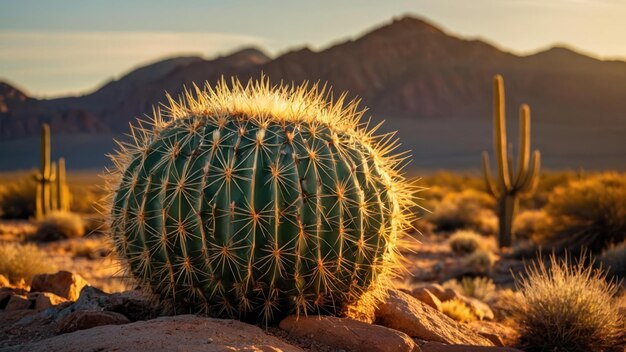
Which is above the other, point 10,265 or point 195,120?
point 195,120

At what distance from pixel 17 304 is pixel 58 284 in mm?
962

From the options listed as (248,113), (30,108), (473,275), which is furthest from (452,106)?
(248,113)

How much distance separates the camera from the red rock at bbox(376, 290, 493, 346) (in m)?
6.64

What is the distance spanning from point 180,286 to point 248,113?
4.97ft

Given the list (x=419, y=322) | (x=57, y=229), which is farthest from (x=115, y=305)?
(x=57, y=229)

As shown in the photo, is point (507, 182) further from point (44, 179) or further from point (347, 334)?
point (44, 179)

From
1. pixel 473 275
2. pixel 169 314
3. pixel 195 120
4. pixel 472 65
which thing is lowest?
pixel 473 275

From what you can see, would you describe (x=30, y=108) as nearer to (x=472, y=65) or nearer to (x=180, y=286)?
(x=472, y=65)

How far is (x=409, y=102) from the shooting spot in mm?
98938

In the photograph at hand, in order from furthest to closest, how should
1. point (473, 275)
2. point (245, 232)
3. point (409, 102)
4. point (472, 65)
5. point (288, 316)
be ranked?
point (472, 65)
point (409, 102)
point (473, 275)
point (288, 316)
point (245, 232)

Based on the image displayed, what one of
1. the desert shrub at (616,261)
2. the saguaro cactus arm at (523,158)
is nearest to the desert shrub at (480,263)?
the desert shrub at (616,261)

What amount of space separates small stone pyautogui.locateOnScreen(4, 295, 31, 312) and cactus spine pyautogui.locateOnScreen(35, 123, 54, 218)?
17.5 meters

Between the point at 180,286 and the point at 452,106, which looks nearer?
the point at 180,286

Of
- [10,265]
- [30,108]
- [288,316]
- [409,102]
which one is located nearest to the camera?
[288,316]
